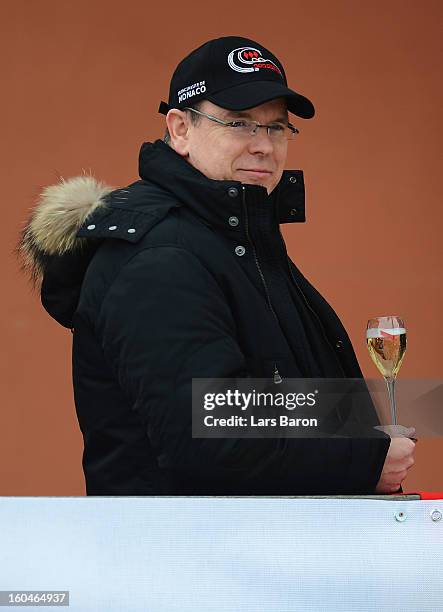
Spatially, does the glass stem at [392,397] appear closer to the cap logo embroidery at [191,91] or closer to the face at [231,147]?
the face at [231,147]

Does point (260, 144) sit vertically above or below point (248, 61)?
below

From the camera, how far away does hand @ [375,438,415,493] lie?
5.54 ft

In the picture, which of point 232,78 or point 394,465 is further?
point 232,78

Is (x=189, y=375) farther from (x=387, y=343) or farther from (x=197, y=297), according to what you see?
(x=387, y=343)

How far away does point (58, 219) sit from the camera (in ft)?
6.08

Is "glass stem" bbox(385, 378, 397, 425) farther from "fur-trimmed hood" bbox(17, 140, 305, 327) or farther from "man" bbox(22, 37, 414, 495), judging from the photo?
"fur-trimmed hood" bbox(17, 140, 305, 327)

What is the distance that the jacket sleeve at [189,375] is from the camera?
158 centimetres

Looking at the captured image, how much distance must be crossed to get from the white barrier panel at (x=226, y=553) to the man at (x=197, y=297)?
168mm

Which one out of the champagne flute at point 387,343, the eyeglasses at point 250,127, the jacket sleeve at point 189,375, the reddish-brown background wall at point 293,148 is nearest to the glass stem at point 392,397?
the champagne flute at point 387,343

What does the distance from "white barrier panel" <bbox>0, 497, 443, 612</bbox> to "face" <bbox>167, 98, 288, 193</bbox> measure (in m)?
0.64

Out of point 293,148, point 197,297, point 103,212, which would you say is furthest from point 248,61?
point 293,148

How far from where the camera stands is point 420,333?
400cm

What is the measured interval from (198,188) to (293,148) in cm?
221

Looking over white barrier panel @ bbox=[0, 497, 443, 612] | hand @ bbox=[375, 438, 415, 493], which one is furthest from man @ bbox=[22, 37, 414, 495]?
white barrier panel @ bbox=[0, 497, 443, 612]
